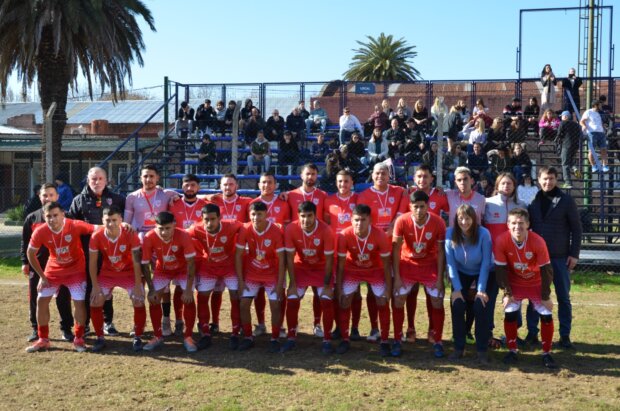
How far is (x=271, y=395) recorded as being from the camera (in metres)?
5.88

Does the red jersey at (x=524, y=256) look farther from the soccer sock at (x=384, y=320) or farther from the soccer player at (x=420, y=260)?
the soccer sock at (x=384, y=320)

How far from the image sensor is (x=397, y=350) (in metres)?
7.12

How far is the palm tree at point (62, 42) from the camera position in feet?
57.3

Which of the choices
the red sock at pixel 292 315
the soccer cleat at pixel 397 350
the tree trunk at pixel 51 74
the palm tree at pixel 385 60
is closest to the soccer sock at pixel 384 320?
the soccer cleat at pixel 397 350

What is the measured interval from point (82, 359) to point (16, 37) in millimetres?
13998

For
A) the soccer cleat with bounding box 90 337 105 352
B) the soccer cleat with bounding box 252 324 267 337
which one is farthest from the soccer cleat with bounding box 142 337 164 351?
the soccer cleat with bounding box 252 324 267 337

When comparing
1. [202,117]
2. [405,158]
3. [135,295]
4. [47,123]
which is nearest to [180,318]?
[135,295]

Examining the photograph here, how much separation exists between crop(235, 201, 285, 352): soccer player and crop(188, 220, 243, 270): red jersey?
0.21 meters

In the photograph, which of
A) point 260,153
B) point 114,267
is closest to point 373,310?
point 114,267

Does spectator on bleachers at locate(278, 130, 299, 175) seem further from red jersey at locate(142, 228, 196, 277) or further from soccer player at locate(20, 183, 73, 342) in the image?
red jersey at locate(142, 228, 196, 277)

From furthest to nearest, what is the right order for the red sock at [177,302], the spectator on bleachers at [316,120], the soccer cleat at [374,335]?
the spectator on bleachers at [316,120]
the red sock at [177,302]
the soccer cleat at [374,335]

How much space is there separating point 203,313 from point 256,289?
697 mm

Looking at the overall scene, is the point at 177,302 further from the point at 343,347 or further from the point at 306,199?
the point at 343,347

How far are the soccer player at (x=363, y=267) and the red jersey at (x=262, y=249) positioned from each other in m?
0.72
